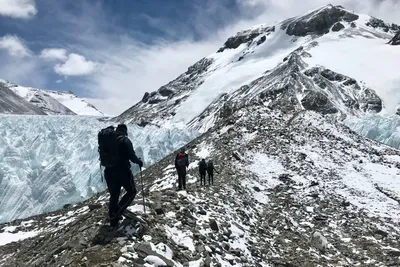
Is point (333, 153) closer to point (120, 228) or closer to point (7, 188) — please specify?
point (120, 228)

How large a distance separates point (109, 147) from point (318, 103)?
8155cm

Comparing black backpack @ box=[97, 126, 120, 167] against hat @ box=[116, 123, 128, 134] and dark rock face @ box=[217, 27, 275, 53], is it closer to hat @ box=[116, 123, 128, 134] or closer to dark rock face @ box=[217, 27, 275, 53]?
hat @ box=[116, 123, 128, 134]

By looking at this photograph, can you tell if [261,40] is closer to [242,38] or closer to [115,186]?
[242,38]

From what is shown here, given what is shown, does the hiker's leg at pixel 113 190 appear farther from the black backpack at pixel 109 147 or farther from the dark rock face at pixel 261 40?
the dark rock face at pixel 261 40

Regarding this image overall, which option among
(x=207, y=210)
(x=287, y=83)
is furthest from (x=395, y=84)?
(x=207, y=210)

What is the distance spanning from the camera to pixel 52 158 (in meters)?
57.3

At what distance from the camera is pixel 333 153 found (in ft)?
96.9

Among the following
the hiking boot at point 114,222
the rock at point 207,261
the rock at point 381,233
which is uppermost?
the hiking boot at point 114,222

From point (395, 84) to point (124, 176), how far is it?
3902 inches

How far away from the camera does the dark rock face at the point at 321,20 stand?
152625 mm

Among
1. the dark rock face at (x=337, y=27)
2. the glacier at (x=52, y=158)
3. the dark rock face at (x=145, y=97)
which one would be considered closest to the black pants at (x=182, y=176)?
the glacier at (x=52, y=158)

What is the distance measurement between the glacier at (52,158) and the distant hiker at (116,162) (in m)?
39.1

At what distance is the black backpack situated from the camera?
9.78 meters

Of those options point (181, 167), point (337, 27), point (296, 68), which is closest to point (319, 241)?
point (181, 167)
